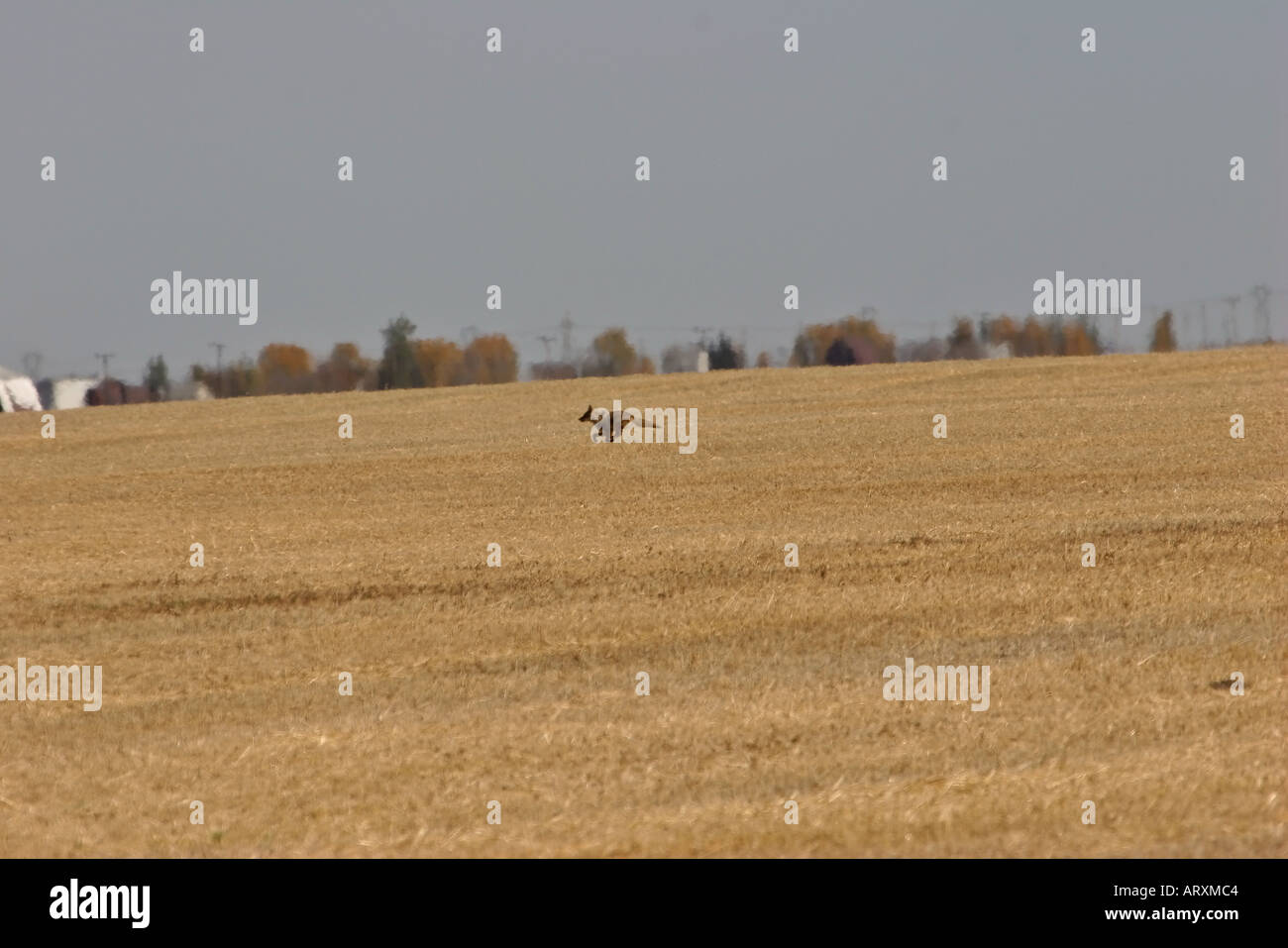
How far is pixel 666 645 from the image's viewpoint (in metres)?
15.6

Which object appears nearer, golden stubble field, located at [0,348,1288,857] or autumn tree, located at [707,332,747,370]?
golden stubble field, located at [0,348,1288,857]

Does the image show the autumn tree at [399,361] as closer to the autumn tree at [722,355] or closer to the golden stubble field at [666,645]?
the autumn tree at [722,355]

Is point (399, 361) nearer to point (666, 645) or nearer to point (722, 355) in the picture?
point (722, 355)

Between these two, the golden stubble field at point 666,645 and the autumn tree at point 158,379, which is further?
the autumn tree at point 158,379

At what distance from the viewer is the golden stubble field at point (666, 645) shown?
10.0m

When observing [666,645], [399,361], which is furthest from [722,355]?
[666,645]

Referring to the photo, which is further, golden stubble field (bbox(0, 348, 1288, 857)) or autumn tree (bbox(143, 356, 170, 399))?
autumn tree (bbox(143, 356, 170, 399))

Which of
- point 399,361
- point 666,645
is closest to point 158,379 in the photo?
point 399,361

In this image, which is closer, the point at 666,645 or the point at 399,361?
the point at 666,645

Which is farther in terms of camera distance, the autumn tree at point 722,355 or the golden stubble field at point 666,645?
the autumn tree at point 722,355

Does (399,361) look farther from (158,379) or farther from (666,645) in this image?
(666,645)

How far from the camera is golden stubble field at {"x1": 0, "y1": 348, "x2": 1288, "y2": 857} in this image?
1000 cm

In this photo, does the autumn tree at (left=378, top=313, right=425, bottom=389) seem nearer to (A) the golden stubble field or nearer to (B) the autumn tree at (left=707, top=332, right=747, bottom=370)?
(B) the autumn tree at (left=707, top=332, right=747, bottom=370)
